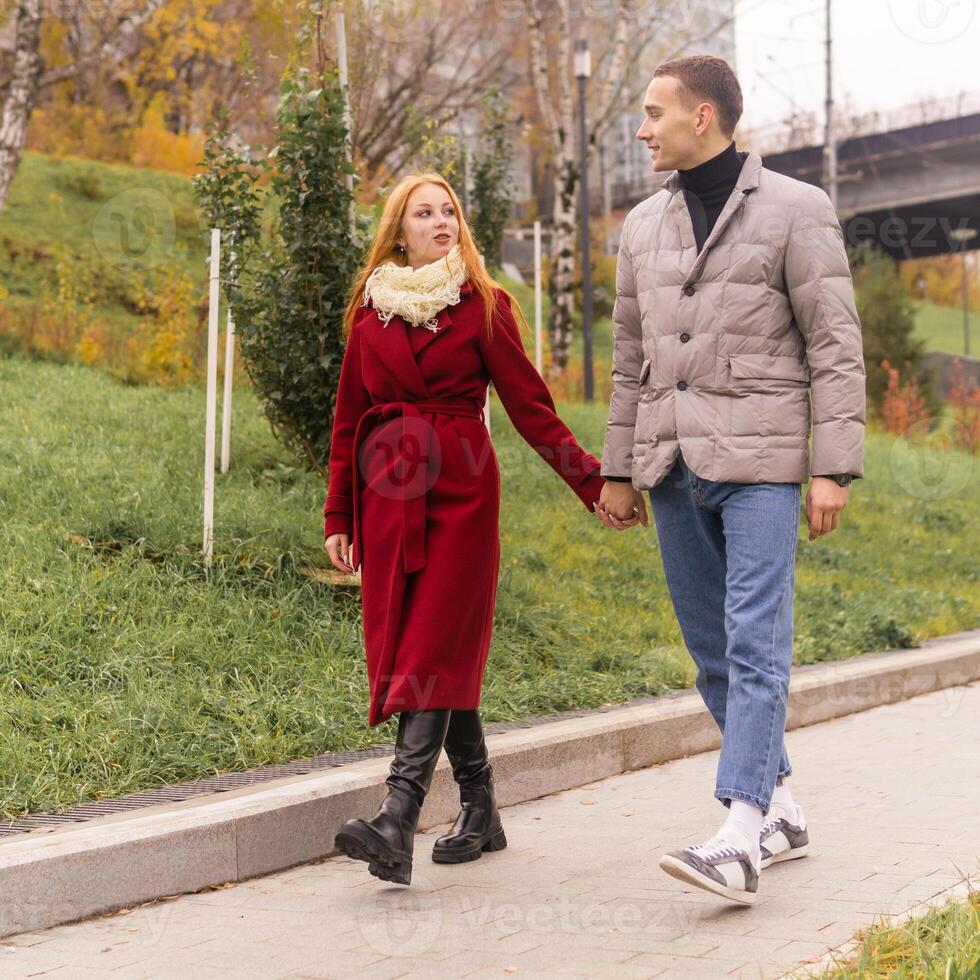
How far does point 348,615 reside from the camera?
7.18m

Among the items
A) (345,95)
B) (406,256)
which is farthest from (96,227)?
(406,256)

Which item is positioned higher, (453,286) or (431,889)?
(453,286)

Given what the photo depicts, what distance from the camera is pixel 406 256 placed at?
481cm

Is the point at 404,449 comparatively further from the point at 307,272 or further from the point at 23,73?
the point at 23,73

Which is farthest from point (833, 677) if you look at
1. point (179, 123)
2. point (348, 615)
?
point (179, 123)

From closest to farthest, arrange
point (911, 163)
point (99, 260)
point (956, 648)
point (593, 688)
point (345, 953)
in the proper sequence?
1. point (345, 953)
2. point (593, 688)
3. point (956, 648)
4. point (99, 260)
5. point (911, 163)

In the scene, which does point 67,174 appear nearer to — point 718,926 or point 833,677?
point 833,677

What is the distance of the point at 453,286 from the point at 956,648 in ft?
19.5

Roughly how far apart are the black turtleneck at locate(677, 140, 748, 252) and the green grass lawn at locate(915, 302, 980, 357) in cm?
6475

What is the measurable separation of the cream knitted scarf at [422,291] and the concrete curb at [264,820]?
1.60m

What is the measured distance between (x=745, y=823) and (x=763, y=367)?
129 cm

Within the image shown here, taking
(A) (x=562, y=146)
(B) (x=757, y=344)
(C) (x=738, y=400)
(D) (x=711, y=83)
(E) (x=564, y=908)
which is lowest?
(E) (x=564, y=908)

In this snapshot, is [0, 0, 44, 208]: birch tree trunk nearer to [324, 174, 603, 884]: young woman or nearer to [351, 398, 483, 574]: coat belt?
[324, 174, 603, 884]: young woman

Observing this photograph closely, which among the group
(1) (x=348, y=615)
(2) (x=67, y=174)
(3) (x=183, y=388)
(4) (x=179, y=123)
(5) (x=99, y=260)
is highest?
(4) (x=179, y=123)
